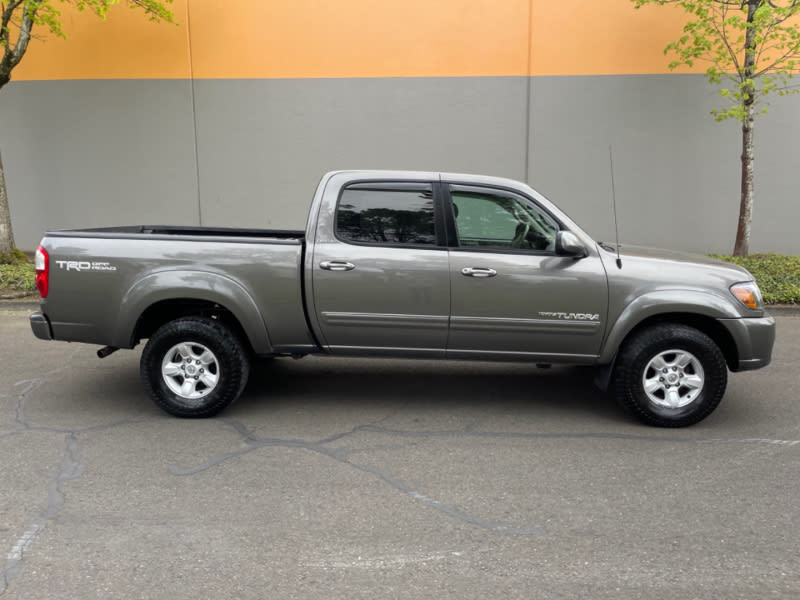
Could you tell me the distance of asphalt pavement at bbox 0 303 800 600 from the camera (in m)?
3.12

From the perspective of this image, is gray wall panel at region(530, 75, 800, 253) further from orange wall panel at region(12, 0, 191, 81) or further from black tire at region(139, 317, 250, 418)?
black tire at region(139, 317, 250, 418)

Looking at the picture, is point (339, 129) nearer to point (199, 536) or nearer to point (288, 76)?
point (288, 76)


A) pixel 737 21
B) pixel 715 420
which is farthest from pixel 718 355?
pixel 737 21

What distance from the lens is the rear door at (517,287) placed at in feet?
16.5

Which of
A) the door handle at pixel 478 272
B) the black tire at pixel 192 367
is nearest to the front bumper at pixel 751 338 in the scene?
the door handle at pixel 478 272

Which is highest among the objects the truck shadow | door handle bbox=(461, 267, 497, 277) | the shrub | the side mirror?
the side mirror

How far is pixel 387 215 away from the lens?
526 cm

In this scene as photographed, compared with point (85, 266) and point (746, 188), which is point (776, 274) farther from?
point (85, 266)

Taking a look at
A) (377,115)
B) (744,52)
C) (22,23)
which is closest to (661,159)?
(744,52)

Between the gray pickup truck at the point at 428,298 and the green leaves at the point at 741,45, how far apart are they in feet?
20.3

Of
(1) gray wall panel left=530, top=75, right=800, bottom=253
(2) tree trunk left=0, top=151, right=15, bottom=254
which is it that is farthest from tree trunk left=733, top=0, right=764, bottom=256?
(2) tree trunk left=0, top=151, right=15, bottom=254

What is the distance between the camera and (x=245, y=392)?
19.2ft

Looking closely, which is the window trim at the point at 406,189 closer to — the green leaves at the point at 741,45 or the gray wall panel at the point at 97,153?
the green leaves at the point at 741,45

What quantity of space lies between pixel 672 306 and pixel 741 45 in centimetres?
895
